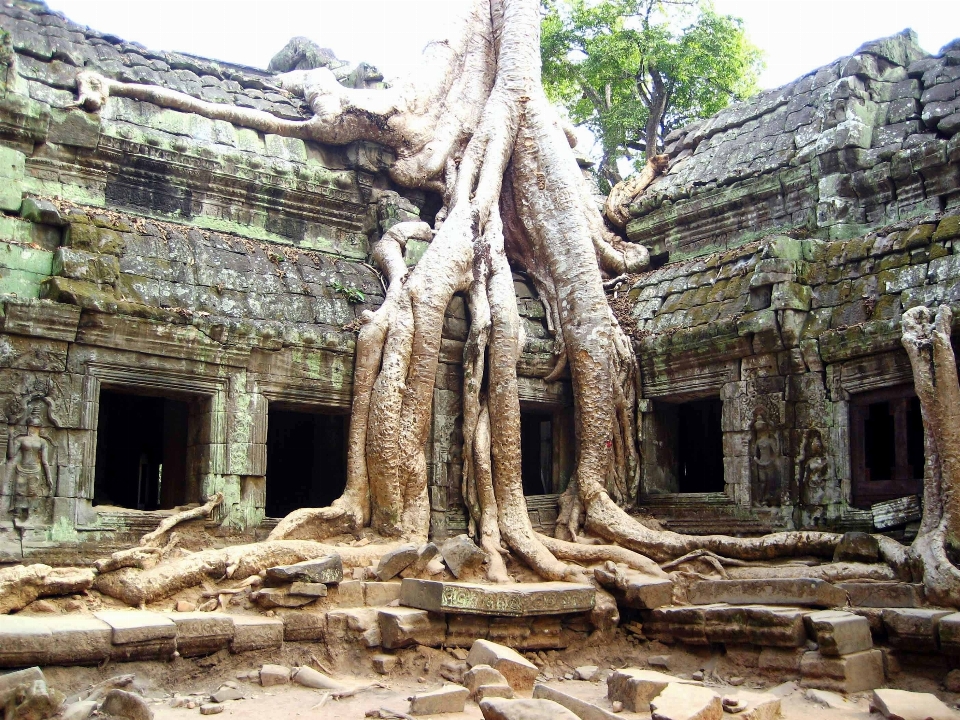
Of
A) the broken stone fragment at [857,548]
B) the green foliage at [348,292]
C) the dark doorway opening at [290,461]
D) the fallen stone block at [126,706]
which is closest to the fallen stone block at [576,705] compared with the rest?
the fallen stone block at [126,706]

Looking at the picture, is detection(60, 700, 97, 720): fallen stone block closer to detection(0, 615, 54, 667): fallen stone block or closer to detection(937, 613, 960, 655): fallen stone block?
detection(0, 615, 54, 667): fallen stone block

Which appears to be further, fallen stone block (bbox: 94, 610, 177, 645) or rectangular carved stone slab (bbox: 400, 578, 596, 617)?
rectangular carved stone slab (bbox: 400, 578, 596, 617)

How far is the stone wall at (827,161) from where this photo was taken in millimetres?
8641

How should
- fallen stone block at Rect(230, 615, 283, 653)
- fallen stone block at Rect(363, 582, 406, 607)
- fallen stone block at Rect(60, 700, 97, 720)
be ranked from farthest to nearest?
fallen stone block at Rect(363, 582, 406, 607) → fallen stone block at Rect(230, 615, 283, 653) → fallen stone block at Rect(60, 700, 97, 720)

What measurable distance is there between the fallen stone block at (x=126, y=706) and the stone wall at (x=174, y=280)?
2.03 m

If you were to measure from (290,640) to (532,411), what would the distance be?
13.2ft

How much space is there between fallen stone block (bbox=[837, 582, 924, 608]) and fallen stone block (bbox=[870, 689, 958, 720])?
40.1 inches

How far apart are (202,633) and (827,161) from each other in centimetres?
669

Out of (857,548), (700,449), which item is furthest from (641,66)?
(857,548)

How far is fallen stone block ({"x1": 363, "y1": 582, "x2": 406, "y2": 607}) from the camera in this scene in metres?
6.99

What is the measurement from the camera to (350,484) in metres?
7.97

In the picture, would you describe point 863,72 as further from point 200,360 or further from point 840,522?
point 200,360

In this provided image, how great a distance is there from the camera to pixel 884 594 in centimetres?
659

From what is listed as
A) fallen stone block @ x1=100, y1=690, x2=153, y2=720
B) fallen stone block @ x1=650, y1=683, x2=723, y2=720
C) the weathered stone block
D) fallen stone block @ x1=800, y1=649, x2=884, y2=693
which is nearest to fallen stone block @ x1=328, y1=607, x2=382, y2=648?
the weathered stone block
